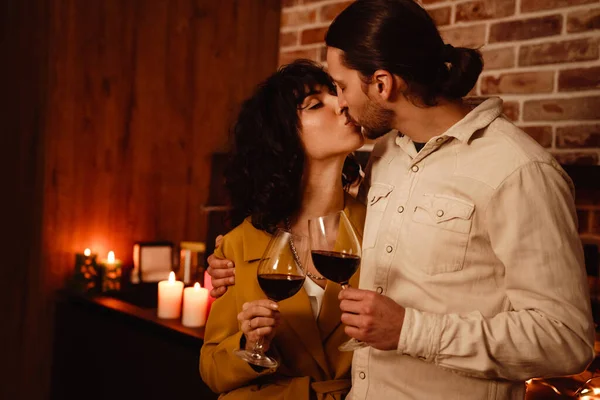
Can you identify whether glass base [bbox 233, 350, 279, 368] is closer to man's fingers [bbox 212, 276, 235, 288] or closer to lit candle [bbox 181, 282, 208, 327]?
man's fingers [bbox 212, 276, 235, 288]

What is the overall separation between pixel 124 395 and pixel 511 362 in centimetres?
158

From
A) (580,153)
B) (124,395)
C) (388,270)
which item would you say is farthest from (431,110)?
(124,395)

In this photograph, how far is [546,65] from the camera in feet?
6.34

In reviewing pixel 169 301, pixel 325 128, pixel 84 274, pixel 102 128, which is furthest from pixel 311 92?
pixel 84 274

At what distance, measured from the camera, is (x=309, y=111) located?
5.45 feet

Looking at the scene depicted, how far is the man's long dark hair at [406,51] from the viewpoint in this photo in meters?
1.32

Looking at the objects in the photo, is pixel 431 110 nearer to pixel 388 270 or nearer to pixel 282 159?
pixel 388 270

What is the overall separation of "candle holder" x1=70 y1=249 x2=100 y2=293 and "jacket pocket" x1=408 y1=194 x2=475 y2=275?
155 centimetres

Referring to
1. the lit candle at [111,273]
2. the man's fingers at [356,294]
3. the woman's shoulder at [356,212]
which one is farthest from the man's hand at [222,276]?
the lit candle at [111,273]

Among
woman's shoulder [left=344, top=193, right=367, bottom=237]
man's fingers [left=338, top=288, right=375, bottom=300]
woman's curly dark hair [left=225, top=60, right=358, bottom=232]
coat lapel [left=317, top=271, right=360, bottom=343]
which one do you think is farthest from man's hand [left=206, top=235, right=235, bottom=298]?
man's fingers [left=338, top=288, right=375, bottom=300]

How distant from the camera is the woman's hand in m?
1.25

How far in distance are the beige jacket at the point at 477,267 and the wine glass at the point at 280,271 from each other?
0.66ft

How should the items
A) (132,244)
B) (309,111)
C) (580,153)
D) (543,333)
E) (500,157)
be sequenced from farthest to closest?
(132,244) → (580,153) → (309,111) → (500,157) → (543,333)

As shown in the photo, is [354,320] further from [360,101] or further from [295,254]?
[360,101]
